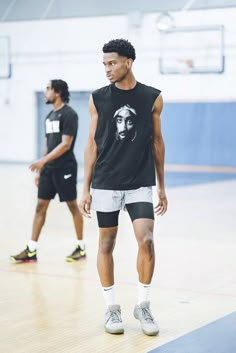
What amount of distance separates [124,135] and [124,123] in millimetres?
78

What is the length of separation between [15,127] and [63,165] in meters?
16.0

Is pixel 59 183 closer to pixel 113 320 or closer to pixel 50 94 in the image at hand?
pixel 50 94

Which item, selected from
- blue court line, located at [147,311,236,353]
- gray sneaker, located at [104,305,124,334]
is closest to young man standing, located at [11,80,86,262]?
gray sneaker, located at [104,305,124,334]

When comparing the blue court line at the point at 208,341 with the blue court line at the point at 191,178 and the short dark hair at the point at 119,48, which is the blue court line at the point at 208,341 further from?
the blue court line at the point at 191,178

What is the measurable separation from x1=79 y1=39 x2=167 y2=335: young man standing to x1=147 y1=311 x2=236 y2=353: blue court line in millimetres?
239

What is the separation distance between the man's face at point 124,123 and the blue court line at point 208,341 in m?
1.35

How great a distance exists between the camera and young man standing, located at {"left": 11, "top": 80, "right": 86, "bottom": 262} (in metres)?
7.68

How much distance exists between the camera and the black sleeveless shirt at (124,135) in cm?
509

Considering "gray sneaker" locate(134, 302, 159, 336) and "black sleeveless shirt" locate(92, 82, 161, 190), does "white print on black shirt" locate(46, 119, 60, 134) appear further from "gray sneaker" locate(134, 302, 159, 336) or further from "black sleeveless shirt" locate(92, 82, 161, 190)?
"gray sneaker" locate(134, 302, 159, 336)

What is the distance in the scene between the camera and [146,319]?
5.14 m

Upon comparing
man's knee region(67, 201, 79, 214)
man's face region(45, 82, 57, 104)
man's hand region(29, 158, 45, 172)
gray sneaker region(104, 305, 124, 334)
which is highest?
man's face region(45, 82, 57, 104)

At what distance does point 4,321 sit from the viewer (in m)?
5.43

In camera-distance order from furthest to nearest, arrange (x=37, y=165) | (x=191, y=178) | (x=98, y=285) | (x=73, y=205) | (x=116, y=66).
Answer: (x=191, y=178)
(x=73, y=205)
(x=37, y=165)
(x=98, y=285)
(x=116, y=66)

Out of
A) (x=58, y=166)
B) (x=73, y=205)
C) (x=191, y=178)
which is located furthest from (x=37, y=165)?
(x=191, y=178)
